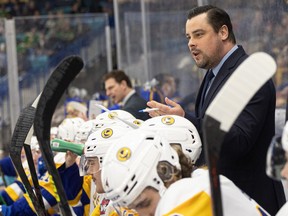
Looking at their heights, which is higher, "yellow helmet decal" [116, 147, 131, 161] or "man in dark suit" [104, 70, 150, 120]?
"yellow helmet decal" [116, 147, 131, 161]


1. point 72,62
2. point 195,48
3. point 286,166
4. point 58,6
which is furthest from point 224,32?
point 58,6

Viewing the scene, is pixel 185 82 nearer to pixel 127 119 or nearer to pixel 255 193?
pixel 127 119

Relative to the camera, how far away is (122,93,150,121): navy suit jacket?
16.3ft

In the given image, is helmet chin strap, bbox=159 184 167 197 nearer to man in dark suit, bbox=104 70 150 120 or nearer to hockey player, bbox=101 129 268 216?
hockey player, bbox=101 129 268 216

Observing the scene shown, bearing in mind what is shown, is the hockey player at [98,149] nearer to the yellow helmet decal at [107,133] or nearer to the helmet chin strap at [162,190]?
the yellow helmet decal at [107,133]

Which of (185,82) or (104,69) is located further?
(104,69)

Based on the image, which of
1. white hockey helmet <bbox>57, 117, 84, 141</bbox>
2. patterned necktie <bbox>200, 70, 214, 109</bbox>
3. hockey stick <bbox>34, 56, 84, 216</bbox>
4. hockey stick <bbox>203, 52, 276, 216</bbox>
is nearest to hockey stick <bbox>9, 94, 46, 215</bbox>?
hockey stick <bbox>34, 56, 84, 216</bbox>

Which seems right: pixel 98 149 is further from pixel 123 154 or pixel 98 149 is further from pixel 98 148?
pixel 123 154

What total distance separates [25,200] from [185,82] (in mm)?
2111

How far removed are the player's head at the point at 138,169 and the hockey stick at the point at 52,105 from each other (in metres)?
0.18

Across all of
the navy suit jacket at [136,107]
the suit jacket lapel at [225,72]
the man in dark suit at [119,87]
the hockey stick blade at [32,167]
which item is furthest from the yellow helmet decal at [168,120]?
the man in dark suit at [119,87]

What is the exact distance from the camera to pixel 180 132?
3.01 m

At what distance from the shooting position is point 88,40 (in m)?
9.45

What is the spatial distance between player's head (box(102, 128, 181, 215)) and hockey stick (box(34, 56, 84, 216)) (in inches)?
7.1
